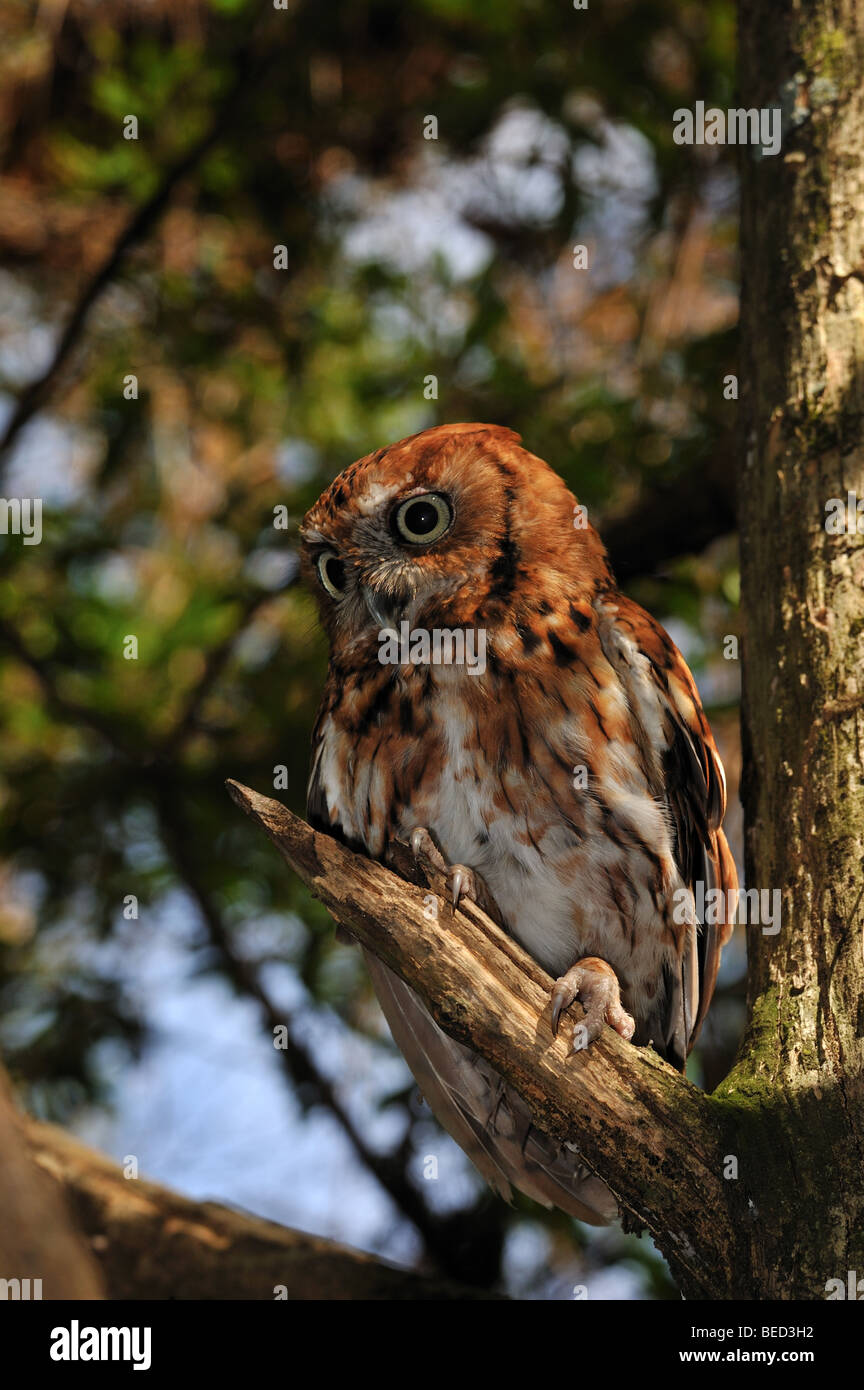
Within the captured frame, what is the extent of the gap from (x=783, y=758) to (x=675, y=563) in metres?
1.75

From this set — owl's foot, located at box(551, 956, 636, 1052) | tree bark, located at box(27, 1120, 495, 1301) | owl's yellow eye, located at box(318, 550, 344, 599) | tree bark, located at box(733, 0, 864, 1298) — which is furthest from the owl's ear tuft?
tree bark, located at box(27, 1120, 495, 1301)

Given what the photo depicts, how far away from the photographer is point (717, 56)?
159 inches

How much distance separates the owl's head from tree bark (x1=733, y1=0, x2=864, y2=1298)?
45 centimetres

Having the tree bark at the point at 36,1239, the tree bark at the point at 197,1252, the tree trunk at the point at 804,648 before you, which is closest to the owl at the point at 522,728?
the tree trunk at the point at 804,648

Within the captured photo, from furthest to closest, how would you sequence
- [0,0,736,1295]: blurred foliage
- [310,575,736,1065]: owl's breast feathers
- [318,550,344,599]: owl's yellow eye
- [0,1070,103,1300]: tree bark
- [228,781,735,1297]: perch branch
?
1. [0,0,736,1295]: blurred foliage
2. [318,550,344,599]: owl's yellow eye
3. [310,575,736,1065]: owl's breast feathers
4. [228,781,735,1297]: perch branch
5. [0,1070,103,1300]: tree bark

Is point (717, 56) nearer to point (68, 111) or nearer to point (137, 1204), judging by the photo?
point (68, 111)

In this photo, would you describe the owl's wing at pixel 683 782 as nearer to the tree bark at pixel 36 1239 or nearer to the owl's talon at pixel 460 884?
the owl's talon at pixel 460 884

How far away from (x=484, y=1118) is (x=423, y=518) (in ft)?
4.70

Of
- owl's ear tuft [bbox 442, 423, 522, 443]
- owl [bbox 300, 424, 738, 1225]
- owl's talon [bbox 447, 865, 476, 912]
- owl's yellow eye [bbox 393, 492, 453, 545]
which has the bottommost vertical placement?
owl's talon [bbox 447, 865, 476, 912]

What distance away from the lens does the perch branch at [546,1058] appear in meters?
1.95

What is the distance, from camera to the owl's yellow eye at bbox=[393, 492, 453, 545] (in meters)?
2.62

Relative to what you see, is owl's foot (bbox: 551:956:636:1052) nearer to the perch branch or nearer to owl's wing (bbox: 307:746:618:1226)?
the perch branch

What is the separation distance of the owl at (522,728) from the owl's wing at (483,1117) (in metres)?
0.02

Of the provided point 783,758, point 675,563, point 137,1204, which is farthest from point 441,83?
point 137,1204
